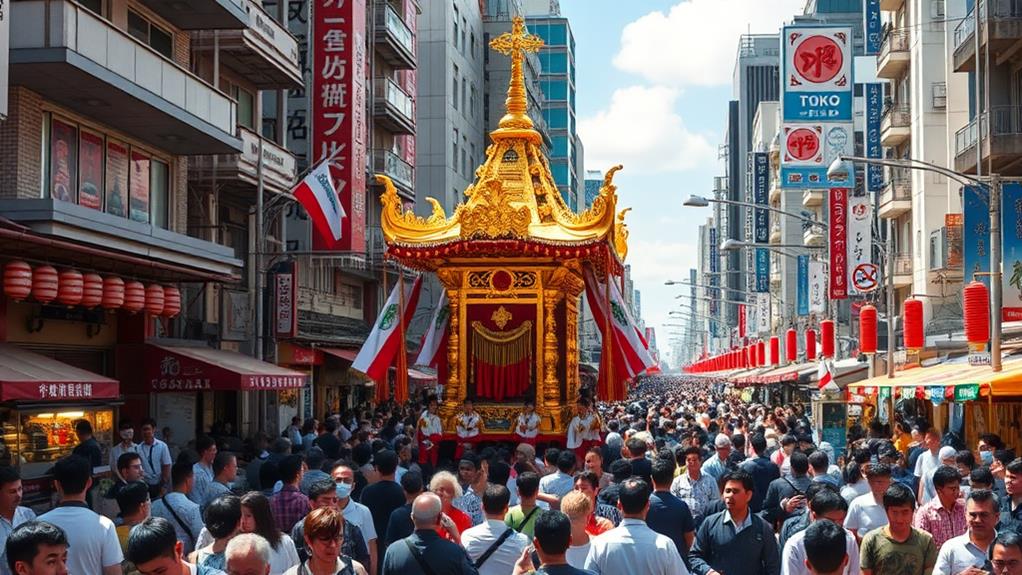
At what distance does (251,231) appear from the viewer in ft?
102

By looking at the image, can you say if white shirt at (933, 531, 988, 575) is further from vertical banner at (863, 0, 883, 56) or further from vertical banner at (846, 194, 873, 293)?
vertical banner at (863, 0, 883, 56)

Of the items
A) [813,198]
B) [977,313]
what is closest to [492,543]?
[977,313]

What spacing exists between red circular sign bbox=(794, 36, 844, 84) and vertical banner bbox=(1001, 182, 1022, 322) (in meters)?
9.20

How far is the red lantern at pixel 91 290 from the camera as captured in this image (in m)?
19.1

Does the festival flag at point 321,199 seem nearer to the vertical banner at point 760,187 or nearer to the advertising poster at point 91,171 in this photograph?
the advertising poster at point 91,171

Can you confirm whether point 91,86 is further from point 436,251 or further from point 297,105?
point 297,105

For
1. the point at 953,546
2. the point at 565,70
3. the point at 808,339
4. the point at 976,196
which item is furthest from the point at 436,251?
the point at 565,70

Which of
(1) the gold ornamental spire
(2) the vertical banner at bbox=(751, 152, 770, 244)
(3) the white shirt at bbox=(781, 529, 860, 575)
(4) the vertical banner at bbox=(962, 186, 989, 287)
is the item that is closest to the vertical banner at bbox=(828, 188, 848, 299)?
(4) the vertical banner at bbox=(962, 186, 989, 287)

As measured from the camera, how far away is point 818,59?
2950 centimetres

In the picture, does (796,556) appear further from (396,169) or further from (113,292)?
(396,169)

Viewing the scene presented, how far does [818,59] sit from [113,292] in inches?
660

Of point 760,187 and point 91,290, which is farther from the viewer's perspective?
point 760,187

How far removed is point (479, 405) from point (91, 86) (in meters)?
7.39

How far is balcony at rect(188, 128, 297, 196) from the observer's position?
26.9 meters
